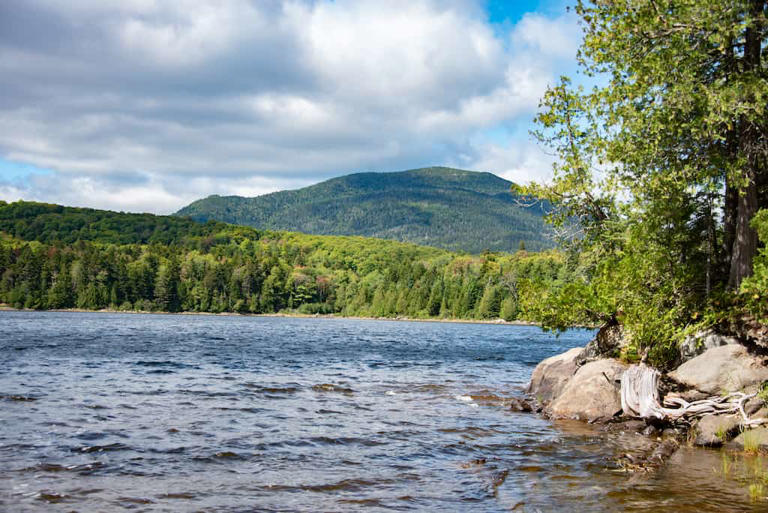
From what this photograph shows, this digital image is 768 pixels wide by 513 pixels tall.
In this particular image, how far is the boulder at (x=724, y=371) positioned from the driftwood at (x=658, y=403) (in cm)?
41

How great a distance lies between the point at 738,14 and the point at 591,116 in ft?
16.3

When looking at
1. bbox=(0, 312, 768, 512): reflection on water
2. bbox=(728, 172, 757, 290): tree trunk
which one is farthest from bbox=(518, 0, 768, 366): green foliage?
bbox=(0, 312, 768, 512): reflection on water

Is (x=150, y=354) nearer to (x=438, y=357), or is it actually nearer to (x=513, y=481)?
(x=438, y=357)

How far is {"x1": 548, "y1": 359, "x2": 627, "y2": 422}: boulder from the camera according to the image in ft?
59.6

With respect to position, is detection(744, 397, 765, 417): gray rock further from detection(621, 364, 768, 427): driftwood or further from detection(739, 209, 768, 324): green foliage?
detection(739, 209, 768, 324): green foliage

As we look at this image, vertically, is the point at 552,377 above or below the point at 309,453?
above

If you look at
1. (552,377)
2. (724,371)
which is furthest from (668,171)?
(552,377)

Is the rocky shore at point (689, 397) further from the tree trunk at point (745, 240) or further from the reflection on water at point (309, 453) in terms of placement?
the tree trunk at point (745, 240)

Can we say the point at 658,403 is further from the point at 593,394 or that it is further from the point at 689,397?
the point at 593,394

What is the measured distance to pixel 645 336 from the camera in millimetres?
18500

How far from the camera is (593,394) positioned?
1883cm

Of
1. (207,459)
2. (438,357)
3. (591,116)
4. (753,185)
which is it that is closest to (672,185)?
(753,185)

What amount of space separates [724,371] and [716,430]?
1.95 metres

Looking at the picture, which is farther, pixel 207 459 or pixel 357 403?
pixel 357 403
